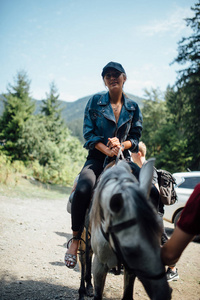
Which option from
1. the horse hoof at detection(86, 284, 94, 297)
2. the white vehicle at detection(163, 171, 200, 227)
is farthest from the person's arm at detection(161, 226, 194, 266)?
the white vehicle at detection(163, 171, 200, 227)

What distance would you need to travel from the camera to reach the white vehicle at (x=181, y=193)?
240 inches

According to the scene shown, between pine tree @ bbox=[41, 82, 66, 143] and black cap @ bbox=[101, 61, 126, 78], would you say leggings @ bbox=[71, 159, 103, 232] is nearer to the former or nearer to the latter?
black cap @ bbox=[101, 61, 126, 78]

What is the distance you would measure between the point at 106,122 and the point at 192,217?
5.13ft

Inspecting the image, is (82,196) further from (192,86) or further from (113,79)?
(192,86)

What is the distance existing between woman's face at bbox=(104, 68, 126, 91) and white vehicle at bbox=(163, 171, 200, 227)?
4.76 meters

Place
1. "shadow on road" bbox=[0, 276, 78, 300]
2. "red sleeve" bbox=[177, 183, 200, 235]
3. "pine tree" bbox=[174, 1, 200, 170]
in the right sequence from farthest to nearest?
"pine tree" bbox=[174, 1, 200, 170] → "shadow on road" bbox=[0, 276, 78, 300] → "red sleeve" bbox=[177, 183, 200, 235]

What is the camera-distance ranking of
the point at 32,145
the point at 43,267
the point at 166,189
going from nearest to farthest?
1. the point at 166,189
2. the point at 43,267
3. the point at 32,145

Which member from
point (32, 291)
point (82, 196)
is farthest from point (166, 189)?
point (32, 291)

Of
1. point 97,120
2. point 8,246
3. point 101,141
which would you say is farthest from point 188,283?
point 8,246

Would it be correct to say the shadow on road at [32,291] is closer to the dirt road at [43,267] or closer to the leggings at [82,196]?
the dirt road at [43,267]

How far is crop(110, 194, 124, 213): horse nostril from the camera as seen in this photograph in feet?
3.92

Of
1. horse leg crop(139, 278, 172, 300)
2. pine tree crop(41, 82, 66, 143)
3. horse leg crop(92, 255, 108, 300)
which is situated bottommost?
horse leg crop(92, 255, 108, 300)

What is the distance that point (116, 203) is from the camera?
1201 millimetres

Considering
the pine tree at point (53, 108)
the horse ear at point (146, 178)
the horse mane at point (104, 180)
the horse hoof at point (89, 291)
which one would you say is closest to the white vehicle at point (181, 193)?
the horse hoof at point (89, 291)
